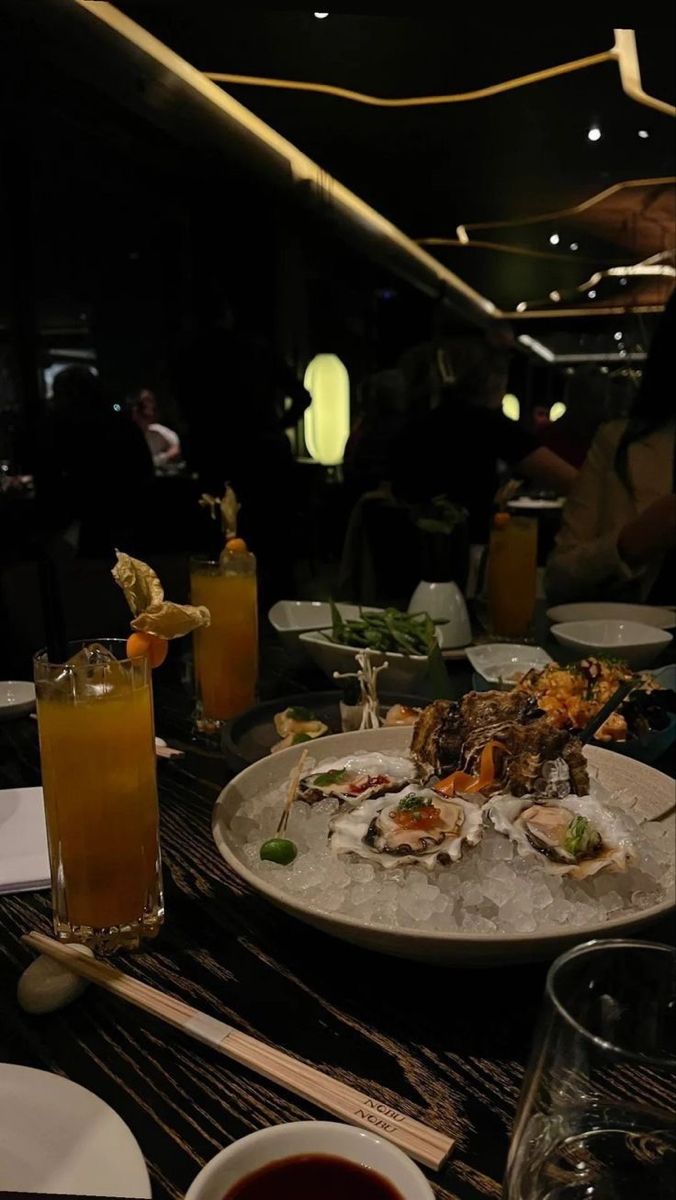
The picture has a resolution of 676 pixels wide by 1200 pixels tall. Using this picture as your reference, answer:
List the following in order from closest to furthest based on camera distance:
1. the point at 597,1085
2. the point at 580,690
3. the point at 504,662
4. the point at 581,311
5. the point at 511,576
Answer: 1. the point at 597,1085
2. the point at 580,690
3. the point at 504,662
4. the point at 511,576
5. the point at 581,311

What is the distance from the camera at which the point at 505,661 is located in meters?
1.74

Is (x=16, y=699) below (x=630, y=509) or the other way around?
below

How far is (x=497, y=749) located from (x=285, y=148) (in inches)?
144

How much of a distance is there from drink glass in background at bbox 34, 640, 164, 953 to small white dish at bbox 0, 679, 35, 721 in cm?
72

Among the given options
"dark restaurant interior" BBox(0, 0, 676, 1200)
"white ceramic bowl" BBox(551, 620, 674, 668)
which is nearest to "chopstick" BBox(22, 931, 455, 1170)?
"dark restaurant interior" BBox(0, 0, 676, 1200)

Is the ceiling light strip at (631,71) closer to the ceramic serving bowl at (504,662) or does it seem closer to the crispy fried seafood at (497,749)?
the ceramic serving bowl at (504,662)

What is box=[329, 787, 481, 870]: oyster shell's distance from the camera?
32.4 inches

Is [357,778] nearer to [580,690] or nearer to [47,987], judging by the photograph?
[47,987]

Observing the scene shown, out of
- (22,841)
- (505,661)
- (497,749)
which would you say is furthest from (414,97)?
(22,841)

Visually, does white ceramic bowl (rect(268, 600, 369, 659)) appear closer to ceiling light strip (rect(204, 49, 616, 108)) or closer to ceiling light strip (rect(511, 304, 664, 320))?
ceiling light strip (rect(204, 49, 616, 108))

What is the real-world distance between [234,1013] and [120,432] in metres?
3.00

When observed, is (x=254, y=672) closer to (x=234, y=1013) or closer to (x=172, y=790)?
(x=172, y=790)

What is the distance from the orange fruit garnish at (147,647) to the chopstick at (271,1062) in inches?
11.9

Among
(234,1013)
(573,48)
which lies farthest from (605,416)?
(234,1013)
